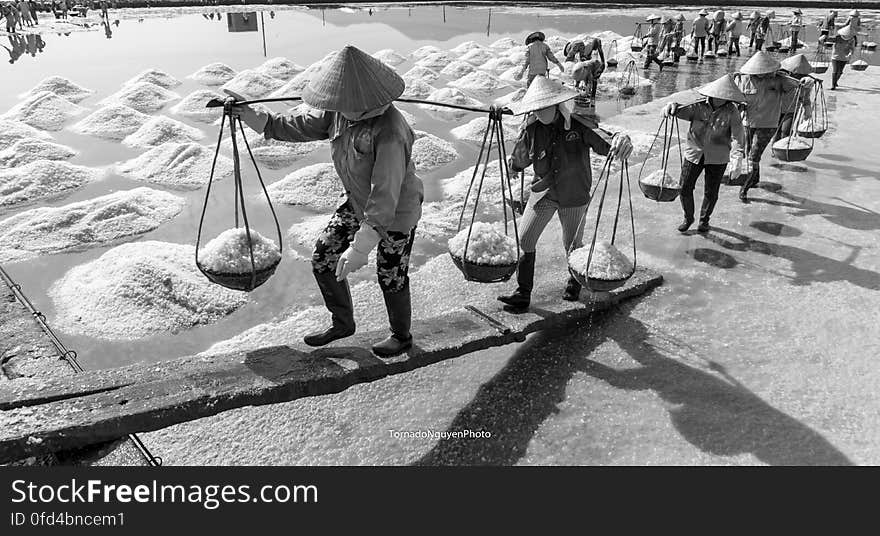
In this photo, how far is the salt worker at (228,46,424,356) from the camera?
248 cm

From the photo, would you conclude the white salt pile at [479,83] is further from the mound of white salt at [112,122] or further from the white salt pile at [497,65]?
the mound of white salt at [112,122]

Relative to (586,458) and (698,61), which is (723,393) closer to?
(586,458)

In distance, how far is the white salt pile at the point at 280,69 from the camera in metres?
12.3

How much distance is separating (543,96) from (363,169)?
44.7 inches

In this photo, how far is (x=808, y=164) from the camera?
22.2 feet

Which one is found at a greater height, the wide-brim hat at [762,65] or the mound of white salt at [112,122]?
the wide-brim hat at [762,65]

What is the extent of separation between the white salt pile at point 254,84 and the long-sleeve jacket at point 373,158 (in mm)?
8882

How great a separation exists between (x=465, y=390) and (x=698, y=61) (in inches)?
590

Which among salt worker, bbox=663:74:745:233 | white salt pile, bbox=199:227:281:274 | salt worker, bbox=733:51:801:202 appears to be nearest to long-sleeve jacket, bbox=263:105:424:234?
white salt pile, bbox=199:227:281:274

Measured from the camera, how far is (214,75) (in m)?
12.1

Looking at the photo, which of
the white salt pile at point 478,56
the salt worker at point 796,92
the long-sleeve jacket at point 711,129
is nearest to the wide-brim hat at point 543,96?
the long-sleeve jacket at point 711,129

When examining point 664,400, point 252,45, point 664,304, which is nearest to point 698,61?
point 252,45

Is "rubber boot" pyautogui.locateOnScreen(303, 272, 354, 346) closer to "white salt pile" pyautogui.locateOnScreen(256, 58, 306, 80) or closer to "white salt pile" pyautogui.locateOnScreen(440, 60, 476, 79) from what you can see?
"white salt pile" pyautogui.locateOnScreen(256, 58, 306, 80)

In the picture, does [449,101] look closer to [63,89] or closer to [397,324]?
[63,89]
